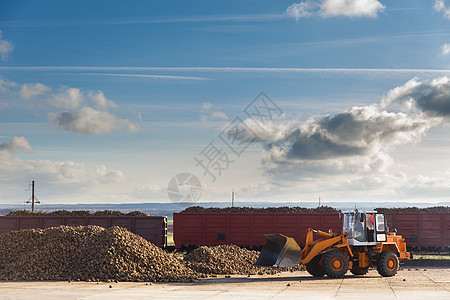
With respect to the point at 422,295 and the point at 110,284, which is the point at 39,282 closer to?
the point at 110,284

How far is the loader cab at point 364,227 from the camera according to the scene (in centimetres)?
1822

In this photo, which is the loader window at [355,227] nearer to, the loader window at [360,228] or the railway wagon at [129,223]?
the loader window at [360,228]

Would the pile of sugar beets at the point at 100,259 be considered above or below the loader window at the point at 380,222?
below

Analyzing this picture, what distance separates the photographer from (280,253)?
57.0 ft

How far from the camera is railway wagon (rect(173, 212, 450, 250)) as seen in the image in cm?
2505

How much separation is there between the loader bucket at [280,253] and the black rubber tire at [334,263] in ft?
3.01

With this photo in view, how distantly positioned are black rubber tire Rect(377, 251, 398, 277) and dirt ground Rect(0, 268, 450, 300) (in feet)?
0.83

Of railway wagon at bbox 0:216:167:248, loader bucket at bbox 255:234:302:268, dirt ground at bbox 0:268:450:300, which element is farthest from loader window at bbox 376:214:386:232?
railway wagon at bbox 0:216:167:248

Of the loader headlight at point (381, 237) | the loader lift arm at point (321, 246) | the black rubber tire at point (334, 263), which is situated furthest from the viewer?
the loader headlight at point (381, 237)

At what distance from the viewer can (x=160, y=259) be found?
61.6 ft

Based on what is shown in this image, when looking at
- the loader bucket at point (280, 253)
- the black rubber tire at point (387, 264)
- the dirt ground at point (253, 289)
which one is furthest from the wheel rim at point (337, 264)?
the black rubber tire at point (387, 264)

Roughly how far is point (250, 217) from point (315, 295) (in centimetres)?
1136

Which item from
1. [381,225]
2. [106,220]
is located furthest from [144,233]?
[381,225]

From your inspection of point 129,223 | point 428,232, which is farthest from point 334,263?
point 129,223
